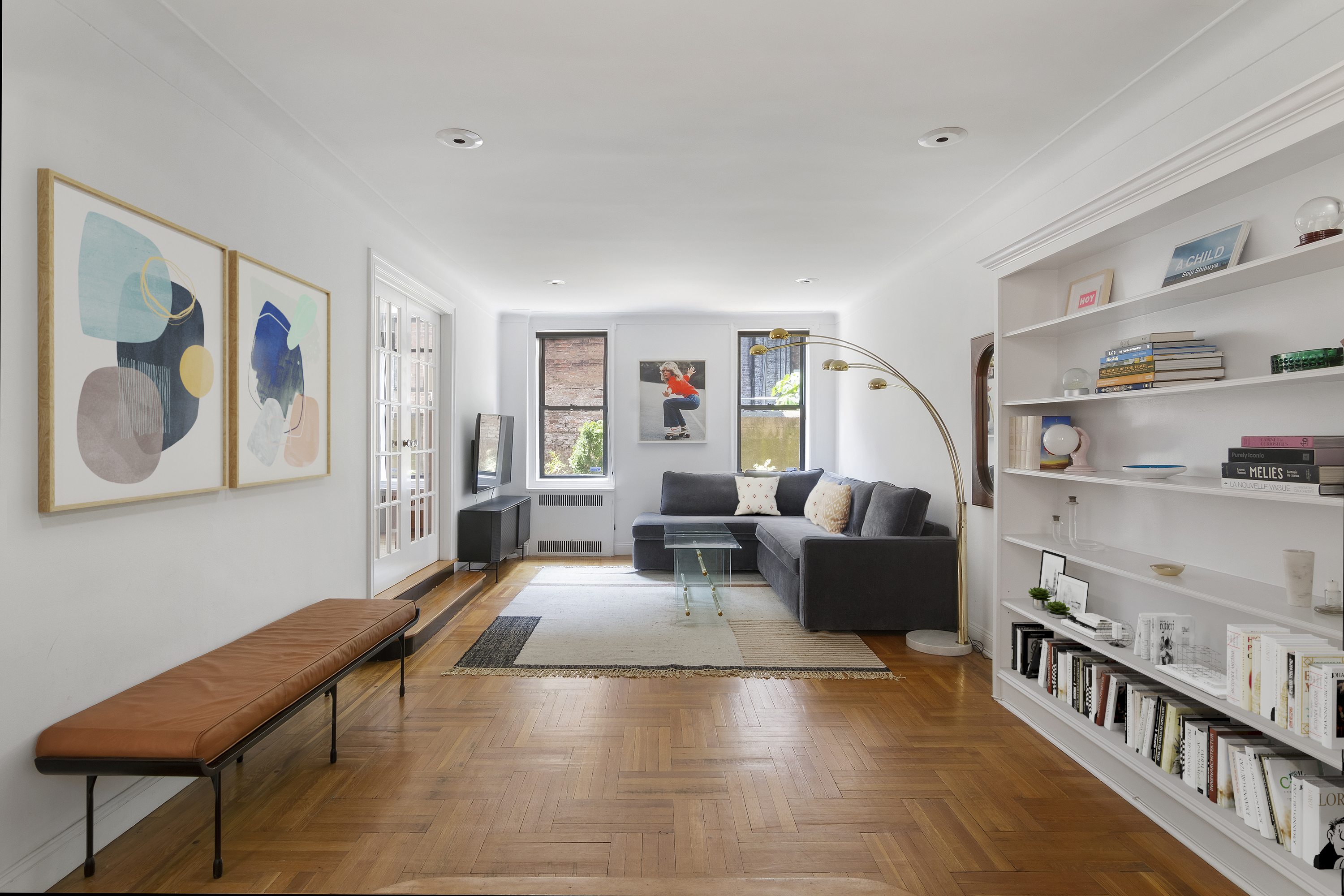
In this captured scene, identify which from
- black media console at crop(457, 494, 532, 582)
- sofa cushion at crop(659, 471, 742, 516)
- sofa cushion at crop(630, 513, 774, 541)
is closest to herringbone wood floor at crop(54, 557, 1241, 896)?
black media console at crop(457, 494, 532, 582)

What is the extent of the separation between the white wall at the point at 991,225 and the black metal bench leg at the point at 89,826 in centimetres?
383

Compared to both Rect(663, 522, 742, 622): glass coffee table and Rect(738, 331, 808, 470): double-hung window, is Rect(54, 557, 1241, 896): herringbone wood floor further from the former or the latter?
Rect(738, 331, 808, 470): double-hung window

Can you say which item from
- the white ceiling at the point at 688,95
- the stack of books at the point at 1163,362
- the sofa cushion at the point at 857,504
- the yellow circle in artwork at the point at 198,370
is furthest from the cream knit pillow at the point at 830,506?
the yellow circle in artwork at the point at 198,370

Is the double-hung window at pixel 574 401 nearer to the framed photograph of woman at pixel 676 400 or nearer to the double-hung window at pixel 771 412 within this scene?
the framed photograph of woman at pixel 676 400

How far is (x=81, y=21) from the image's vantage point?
2035 millimetres

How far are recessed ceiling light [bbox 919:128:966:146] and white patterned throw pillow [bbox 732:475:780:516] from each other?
412 cm

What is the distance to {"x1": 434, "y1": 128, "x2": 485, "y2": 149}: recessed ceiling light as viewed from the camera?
3027 millimetres

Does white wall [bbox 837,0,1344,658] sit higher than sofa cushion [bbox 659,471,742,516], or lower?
higher

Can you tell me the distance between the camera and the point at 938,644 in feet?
13.6

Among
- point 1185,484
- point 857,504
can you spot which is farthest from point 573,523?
point 1185,484

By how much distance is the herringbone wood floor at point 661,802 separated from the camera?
2045 mm

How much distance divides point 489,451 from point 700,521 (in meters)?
2.03

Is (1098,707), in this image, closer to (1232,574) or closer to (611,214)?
(1232,574)

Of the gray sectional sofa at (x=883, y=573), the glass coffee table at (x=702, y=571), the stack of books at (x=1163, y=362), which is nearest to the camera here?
the stack of books at (x=1163, y=362)
